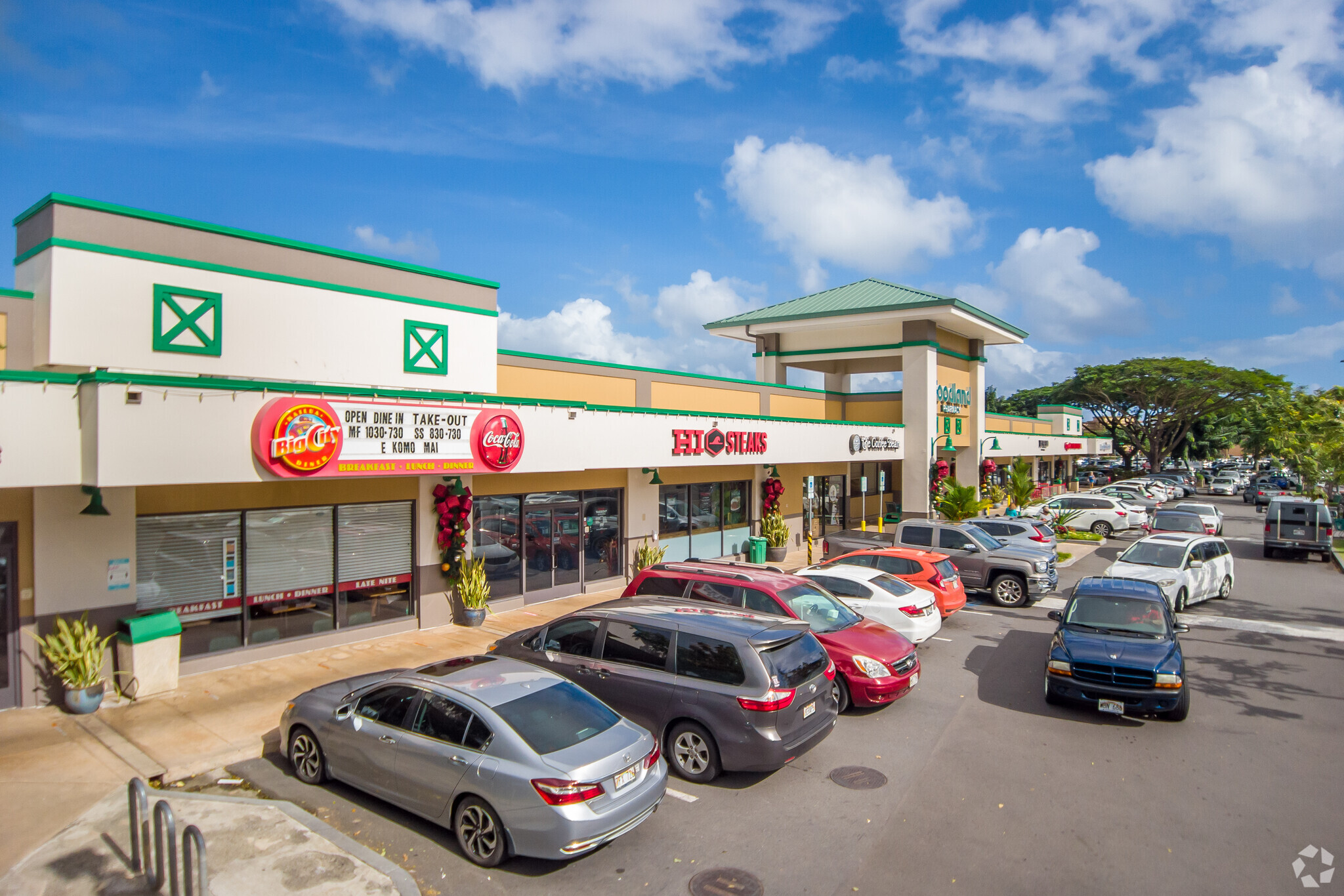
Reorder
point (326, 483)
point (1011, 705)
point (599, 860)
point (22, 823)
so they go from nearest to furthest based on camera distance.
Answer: point (599, 860) < point (22, 823) < point (1011, 705) < point (326, 483)

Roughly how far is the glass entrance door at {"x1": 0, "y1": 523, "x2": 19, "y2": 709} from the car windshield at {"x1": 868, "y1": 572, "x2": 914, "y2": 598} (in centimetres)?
1241

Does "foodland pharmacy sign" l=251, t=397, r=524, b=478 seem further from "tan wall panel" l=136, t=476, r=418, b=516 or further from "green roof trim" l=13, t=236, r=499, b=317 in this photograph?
"green roof trim" l=13, t=236, r=499, b=317

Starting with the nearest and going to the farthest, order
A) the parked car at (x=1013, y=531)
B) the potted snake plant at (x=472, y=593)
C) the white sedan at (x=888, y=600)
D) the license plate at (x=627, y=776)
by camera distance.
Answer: the license plate at (x=627, y=776) → the white sedan at (x=888, y=600) → the potted snake plant at (x=472, y=593) → the parked car at (x=1013, y=531)

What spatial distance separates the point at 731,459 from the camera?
20141 millimetres

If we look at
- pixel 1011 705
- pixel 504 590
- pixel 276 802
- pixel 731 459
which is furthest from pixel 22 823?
pixel 731 459

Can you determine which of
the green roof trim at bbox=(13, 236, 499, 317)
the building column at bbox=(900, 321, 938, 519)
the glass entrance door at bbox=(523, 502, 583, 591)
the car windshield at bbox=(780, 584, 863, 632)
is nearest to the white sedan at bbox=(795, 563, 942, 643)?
the car windshield at bbox=(780, 584, 863, 632)

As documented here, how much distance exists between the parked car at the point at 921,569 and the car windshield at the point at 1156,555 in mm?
5163

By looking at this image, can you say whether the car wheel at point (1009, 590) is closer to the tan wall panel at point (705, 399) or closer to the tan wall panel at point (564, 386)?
the tan wall panel at point (705, 399)

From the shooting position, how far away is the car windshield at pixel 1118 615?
10.7m

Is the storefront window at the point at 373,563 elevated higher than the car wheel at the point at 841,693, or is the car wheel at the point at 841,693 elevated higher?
the storefront window at the point at 373,563

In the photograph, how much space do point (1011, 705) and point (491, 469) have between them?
912 centimetres

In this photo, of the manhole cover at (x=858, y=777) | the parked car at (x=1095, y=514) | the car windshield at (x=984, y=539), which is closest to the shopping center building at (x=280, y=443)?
the car windshield at (x=984, y=539)

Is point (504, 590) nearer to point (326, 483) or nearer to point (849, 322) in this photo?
point (326, 483)
